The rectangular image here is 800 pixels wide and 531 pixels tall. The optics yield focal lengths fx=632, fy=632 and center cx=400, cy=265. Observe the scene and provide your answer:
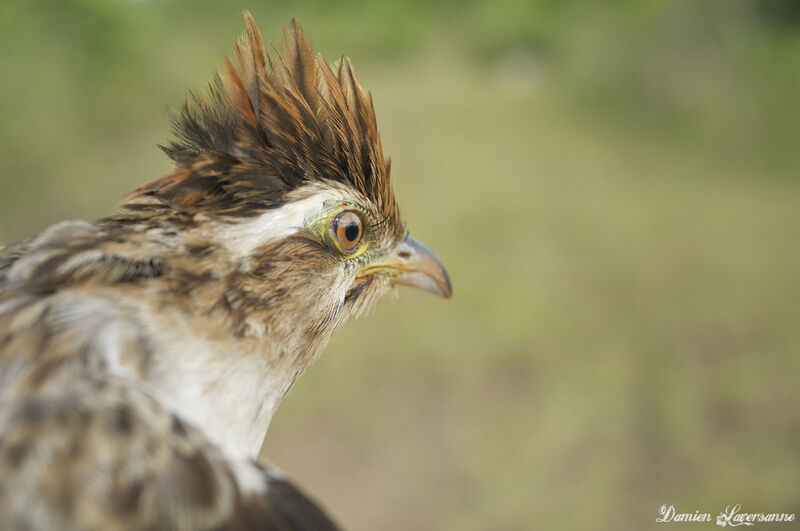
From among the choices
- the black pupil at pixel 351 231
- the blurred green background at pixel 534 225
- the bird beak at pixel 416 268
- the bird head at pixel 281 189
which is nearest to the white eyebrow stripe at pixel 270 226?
the bird head at pixel 281 189

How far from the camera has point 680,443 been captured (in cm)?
535

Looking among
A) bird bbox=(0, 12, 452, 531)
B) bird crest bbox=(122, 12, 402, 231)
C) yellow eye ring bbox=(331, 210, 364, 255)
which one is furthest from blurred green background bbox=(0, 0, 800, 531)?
yellow eye ring bbox=(331, 210, 364, 255)

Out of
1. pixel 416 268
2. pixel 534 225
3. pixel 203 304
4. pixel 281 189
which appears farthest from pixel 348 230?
pixel 534 225

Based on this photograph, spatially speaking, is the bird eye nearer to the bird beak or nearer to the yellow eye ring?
the yellow eye ring

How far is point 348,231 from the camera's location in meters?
1.96

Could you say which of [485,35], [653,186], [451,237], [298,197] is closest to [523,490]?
[451,237]

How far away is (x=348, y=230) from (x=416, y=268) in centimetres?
42

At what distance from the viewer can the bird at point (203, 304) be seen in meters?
1.22

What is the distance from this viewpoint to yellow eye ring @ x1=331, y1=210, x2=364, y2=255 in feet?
6.26

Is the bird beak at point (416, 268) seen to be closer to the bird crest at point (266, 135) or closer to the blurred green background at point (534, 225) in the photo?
the bird crest at point (266, 135)

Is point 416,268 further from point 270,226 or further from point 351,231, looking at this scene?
point 270,226

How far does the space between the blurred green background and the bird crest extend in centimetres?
87

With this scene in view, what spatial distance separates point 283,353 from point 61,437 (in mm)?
652

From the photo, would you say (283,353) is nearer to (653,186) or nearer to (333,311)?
(333,311)
